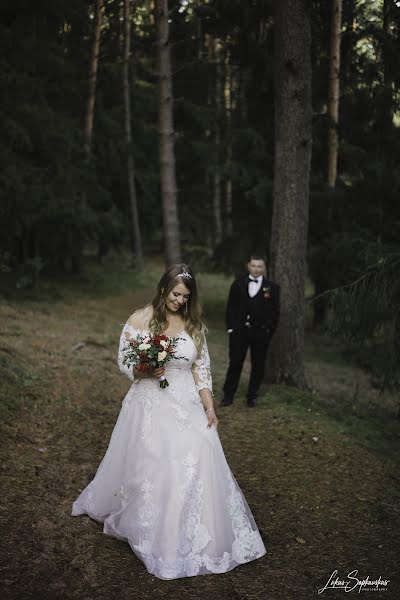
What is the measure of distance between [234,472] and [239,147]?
37.4ft

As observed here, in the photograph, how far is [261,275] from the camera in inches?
324

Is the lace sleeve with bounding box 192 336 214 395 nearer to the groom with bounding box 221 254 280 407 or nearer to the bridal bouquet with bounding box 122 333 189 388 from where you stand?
the bridal bouquet with bounding box 122 333 189 388

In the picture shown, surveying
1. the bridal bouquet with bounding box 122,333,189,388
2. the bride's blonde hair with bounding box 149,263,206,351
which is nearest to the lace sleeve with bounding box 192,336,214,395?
the bride's blonde hair with bounding box 149,263,206,351

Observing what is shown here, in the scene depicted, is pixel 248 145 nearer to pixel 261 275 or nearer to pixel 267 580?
pixel 261 275

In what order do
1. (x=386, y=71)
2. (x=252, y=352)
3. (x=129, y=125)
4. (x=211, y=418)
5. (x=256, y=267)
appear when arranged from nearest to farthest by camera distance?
(x=211, y=418) → (x=256, y=267) → (x=252, y=352) → (x=386, y=71) → (x=129, y=125)

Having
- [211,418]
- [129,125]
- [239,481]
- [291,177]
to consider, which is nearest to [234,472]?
[239,481]

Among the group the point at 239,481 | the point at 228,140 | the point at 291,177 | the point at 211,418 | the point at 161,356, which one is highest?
the point at 228,140

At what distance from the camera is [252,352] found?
8430 millimetres

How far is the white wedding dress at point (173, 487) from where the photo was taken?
429cm

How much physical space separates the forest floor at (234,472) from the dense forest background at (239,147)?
1.48 m

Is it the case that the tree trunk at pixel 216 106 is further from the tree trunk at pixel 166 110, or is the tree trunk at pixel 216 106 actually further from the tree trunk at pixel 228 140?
the tree trunk at pixel 166 110

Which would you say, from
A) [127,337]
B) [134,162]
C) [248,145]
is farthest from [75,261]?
[127,337]

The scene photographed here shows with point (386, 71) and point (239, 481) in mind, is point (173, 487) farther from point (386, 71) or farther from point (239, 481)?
point (386, 71)
